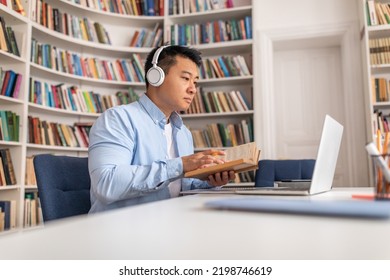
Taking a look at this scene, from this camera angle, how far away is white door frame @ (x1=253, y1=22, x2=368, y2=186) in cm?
323

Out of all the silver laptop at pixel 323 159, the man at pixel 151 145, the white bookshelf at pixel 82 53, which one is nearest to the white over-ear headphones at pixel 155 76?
the man at pixel 151 145

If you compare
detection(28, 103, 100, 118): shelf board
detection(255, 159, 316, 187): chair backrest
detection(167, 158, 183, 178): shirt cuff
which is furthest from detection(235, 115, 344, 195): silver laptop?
detection(28, 103, 100, 118): shelf board

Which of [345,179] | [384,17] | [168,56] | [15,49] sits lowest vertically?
[345,179]

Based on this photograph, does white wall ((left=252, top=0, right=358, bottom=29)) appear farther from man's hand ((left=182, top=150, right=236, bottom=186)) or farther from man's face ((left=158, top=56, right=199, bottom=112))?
man's hand ((left=182, top=150, right=236, bottom=186))

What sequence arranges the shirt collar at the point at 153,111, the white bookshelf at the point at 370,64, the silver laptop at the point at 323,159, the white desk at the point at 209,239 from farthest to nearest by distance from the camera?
the white bookshelf at the point at 370,64, the shirt collar at the point at 153,111, the silver laptop at the point at 323,159, the white desk at the point at 209,239

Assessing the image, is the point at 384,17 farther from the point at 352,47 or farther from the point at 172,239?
the point at 172,239

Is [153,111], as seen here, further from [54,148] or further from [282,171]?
[54,148]

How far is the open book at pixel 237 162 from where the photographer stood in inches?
41.2

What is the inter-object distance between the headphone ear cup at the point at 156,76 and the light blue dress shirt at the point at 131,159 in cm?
8

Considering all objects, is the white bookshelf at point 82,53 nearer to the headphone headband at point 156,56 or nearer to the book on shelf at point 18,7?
the book on shelf at point 18,7

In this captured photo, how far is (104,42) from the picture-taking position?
142 inches

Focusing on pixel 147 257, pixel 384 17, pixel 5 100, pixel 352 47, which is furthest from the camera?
pixel 352 47

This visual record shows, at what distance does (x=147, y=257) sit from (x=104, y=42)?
3.57 metres
